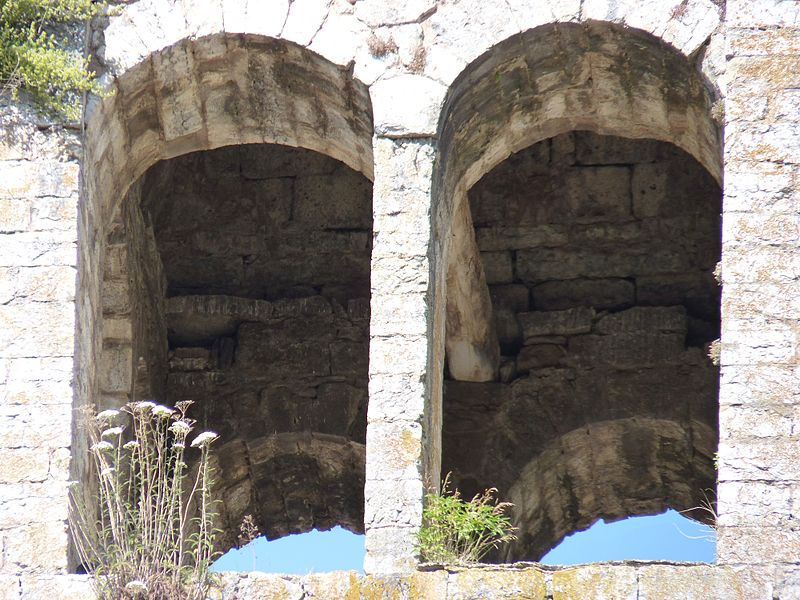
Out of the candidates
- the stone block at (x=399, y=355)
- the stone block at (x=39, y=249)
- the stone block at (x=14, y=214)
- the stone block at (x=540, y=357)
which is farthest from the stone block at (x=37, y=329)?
the stone block at (x=540, y=357)

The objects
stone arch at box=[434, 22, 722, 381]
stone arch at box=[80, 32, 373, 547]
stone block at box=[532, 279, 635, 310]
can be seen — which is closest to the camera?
stone arch at box=[434, 22, 722, 381]

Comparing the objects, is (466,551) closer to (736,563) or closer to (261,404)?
(736,563)

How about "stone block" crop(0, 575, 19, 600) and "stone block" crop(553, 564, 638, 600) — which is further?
"stone block" crop(0, 575, 19, 600)

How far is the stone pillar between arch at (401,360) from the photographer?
7219 millimetres

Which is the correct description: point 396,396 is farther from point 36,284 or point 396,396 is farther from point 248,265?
point 248,265

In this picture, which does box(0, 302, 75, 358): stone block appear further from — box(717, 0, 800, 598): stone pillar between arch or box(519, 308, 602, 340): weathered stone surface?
box(519, 308, 602, 340): weathered stone surface

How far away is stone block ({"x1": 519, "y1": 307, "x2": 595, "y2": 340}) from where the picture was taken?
11289 mm

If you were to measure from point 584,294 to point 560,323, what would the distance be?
0.35m

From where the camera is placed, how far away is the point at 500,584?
694cm

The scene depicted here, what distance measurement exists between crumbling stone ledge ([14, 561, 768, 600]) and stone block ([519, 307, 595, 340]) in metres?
4.34

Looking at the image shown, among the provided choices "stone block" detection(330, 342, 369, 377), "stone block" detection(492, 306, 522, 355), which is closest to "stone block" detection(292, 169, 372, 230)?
"stone block" detection(330, 342, 369, 377)

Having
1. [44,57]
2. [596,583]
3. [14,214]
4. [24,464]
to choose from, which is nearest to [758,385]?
[596,583]

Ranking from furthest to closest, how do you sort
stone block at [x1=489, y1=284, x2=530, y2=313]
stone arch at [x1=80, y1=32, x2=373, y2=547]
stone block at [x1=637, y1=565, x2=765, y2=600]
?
1. stone block at [x1=489, y1=284, x2=530, y2=313]
2. stone arch at [x1=80, y1=32, x2=373, y2=547]
3. stone block at [x1=637, y1=565, x2=765, y2=600]

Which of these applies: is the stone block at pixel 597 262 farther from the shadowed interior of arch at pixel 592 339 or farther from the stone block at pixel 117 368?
the stone block at pixel 117 368
